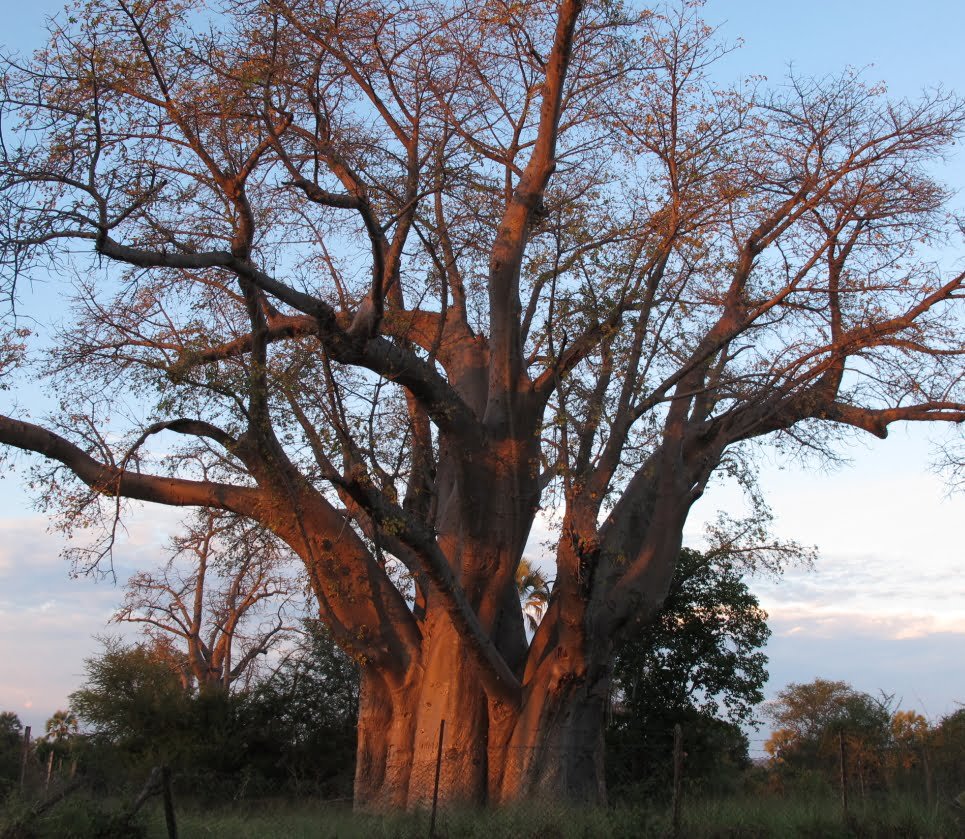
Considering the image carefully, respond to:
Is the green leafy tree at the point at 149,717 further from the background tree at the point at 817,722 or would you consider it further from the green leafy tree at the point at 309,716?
the background tree at the point at 817,722

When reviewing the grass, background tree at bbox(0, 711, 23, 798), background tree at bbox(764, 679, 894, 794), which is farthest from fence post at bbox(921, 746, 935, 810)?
background tree at bbox(0, 711, 23, 798)

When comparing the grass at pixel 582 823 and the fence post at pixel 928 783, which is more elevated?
the fence post at pixel 928 783

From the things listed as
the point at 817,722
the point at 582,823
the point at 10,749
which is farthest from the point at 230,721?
the point at 817,722

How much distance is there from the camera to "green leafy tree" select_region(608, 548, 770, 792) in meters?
19.9

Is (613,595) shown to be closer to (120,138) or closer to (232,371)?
(232,371)

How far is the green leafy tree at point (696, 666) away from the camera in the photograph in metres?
19.9

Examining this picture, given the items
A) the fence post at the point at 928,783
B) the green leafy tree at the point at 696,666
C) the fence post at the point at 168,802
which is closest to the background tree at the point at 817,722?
the green leafy tree at the point at 696,666

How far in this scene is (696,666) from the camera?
66.9 ft

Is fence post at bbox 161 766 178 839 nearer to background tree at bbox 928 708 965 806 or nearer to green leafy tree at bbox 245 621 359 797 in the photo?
background tree at bbox 928 708 965 806

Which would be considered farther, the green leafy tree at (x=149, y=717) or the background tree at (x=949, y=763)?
the green leafy tree at (x=149, y=717)

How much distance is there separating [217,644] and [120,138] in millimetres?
21512

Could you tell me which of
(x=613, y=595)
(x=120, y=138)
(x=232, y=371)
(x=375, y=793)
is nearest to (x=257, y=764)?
(x=375, y=793)

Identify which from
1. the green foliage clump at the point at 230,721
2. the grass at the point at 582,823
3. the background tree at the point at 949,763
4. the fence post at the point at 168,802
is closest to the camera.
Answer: the fence post at the point at 168,802

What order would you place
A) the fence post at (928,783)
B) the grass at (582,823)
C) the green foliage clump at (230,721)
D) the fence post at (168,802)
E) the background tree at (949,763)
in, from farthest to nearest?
the green foliage clump at (230,721), the background tree at (949,763), the fence post at (928,783), the grass at (582,823), the fence post at (168,802)
